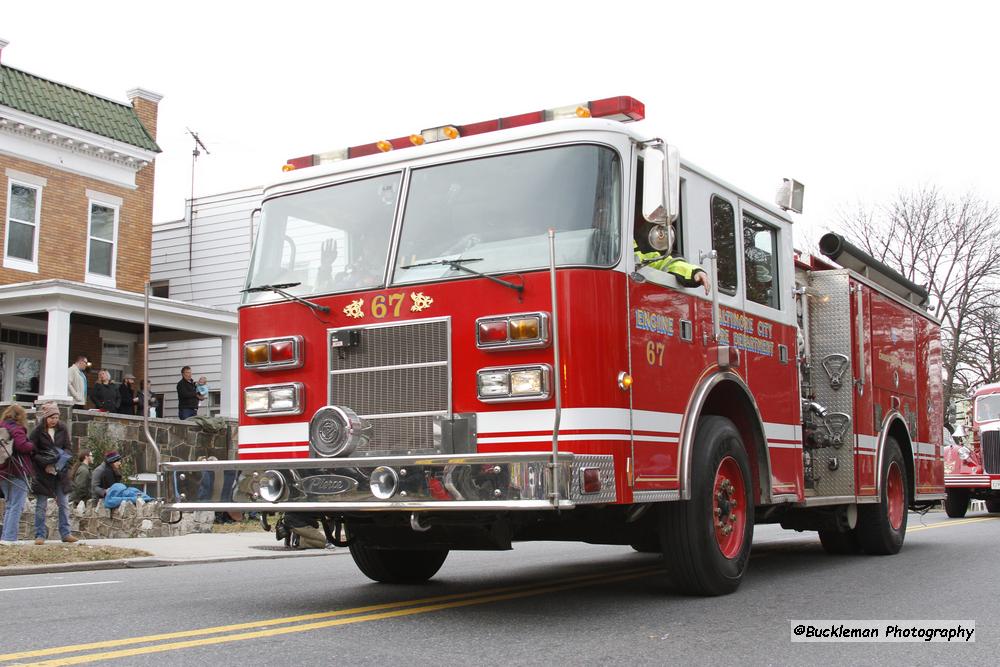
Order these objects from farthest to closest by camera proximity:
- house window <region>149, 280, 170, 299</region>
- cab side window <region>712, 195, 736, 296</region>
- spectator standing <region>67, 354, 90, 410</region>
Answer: house window <region>149, 280, 170, 299</region> < spectator standing <region>67, 354, 90, 410</region> < cab side window <region>712, 195, 736, 296</region>

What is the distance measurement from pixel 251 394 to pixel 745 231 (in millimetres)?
3827

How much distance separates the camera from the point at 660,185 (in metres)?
6.21

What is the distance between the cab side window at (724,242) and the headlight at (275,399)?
303 cm

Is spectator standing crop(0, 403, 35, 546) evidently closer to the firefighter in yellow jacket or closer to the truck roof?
the truck roof

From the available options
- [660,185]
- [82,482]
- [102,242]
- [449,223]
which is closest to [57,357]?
[82,482]

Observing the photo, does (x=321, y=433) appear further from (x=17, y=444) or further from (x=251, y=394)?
(x=17, y=444)

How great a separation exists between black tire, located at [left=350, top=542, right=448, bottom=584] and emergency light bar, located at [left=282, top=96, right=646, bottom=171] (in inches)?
110

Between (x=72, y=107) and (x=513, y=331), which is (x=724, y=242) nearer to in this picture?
(x=513, y=331)

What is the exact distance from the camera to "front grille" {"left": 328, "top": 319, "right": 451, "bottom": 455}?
249 inches

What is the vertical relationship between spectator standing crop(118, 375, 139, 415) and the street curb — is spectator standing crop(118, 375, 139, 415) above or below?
above

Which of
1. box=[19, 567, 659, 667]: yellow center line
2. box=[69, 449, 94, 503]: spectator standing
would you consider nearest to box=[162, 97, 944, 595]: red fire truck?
box=[19, 567, 659, 667]: yellow center line

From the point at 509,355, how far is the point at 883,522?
5879mm

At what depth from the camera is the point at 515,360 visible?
608 cm

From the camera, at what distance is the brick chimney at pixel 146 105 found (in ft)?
76.8
